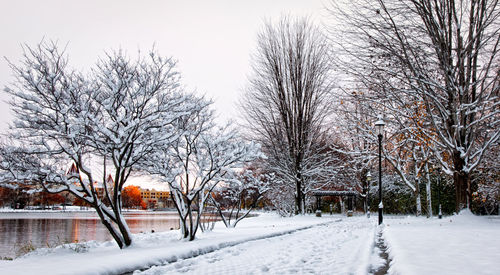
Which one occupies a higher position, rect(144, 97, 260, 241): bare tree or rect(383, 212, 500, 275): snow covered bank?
rect(144, 97, 260, 241): bare tree

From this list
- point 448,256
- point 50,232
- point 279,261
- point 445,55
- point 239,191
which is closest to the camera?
point 448,256

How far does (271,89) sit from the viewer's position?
28031mm

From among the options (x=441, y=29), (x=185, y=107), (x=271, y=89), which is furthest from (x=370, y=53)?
(x=271, y=89)

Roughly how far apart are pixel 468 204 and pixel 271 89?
17.2 m

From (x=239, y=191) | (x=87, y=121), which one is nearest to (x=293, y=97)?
(x=239, y=191)

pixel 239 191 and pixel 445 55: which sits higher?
pixel 445 55

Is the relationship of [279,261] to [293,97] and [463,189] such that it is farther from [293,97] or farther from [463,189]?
[293,97]

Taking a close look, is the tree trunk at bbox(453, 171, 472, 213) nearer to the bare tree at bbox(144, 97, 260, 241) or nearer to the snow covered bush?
the bare tree at bbox(144, 97, 260, 241)

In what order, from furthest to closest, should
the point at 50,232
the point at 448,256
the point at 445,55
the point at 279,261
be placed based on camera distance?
the point at 50,232
the point at 445,55
the point at 279,261
the point at 448,256

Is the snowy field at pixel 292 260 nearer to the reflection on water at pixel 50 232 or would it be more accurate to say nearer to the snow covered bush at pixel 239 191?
the reflection on water at pixel 50 232

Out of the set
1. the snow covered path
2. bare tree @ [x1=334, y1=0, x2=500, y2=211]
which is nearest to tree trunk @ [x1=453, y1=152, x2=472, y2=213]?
bare tree @ [x1=334, y1=0, x2=500, y2=211]

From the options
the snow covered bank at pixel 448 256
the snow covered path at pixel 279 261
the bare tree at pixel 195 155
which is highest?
the bare tree at pixel 195 155

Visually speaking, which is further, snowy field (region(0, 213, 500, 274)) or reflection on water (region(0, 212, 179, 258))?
reflection on water (region(0, 212, 179, 258))

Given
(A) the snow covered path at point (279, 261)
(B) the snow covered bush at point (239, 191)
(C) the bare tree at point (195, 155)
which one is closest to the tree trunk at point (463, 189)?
(A) the snow covered path at point (279, 261)
